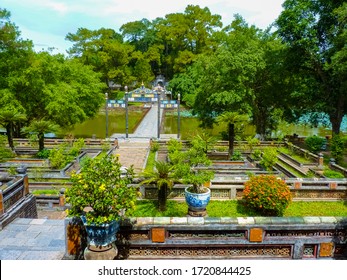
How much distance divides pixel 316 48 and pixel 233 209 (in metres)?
15.1

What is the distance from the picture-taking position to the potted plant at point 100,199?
16.7 ft

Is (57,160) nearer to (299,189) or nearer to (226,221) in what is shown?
(299,189)

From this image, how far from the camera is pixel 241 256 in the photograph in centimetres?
598

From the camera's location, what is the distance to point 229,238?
5906mm

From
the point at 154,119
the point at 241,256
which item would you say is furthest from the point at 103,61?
the point at 241,256

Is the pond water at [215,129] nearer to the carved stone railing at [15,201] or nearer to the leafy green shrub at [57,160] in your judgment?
the leafy green shrub at [57,160]

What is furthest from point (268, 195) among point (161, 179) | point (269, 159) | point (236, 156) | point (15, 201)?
point (236, 156)

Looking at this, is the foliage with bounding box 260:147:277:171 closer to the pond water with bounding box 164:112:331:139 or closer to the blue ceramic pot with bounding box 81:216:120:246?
the blue ceramic pot with bounding box 81:216:120:246

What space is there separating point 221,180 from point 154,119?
26015 millimetres

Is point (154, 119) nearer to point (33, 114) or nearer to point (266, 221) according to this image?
point (33, 114)

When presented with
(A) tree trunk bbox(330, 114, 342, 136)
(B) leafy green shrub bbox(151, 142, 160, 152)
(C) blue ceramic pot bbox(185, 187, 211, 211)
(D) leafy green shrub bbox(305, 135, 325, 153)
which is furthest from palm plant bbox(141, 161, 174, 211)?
(A) tree trunk bbox(330, 114, 342, 136)

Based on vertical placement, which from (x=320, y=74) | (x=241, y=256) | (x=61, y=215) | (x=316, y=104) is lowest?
(x=61, y=215)

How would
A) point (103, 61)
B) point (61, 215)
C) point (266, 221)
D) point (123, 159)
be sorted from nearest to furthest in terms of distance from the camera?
point (266, 221) < point (61, 215) < point (123, 159) < point (103, 61)

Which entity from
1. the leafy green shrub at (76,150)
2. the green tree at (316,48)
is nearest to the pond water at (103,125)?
the leafy green shrub at (76,150)
